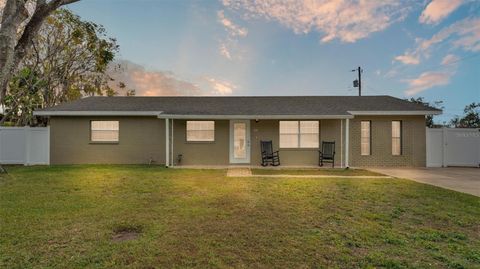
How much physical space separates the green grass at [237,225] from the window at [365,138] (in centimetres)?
504

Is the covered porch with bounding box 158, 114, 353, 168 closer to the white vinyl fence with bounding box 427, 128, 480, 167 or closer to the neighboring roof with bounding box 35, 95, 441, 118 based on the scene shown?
the neighboring roof with bounding box 35, 95, 441, 118

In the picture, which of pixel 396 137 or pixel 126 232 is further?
pixel 396 137

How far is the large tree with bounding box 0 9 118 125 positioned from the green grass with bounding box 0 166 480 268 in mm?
12167

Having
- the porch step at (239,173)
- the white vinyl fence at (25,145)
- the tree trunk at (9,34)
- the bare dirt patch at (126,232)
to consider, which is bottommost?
the bare dirt patch at (126,232)

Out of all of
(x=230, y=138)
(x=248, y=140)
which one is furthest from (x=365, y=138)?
(x=230, y=138)

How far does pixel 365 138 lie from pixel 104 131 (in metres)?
12.3

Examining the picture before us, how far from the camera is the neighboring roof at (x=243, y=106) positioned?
11469 millimetres

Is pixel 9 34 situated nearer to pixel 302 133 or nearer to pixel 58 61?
pixel 302 133

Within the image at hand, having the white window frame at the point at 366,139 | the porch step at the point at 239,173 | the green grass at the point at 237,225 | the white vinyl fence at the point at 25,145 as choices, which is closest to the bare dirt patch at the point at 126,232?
the green grass at the point at 237,225

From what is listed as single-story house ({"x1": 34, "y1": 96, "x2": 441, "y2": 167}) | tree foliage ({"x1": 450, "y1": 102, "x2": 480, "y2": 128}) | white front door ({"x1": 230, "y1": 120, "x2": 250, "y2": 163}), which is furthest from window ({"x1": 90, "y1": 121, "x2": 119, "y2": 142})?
tree foliage ({"x1": 450, "y1": 102, "x2": 480, "y2": 128})

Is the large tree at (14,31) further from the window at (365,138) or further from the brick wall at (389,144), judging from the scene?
the window at (365,138)

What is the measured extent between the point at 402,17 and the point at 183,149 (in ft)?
43.3

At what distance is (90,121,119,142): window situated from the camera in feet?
39.3

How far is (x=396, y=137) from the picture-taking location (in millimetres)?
11938
